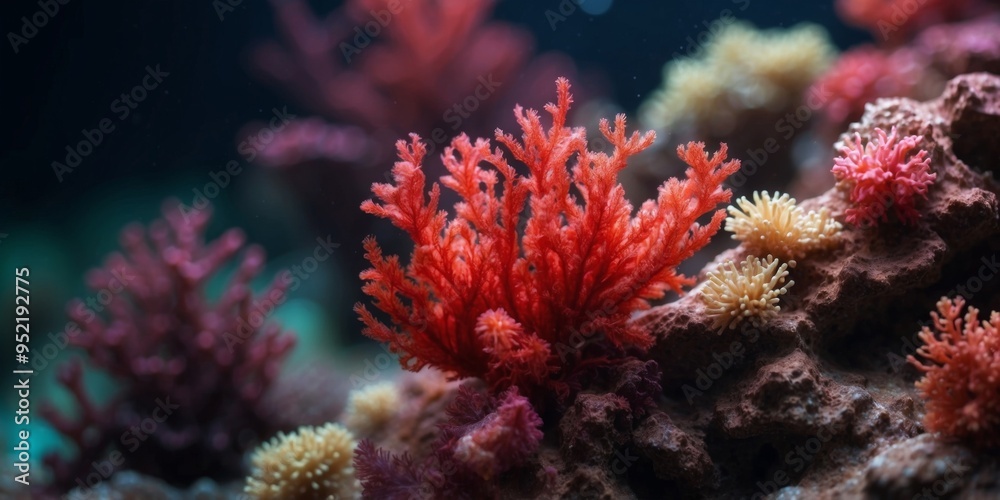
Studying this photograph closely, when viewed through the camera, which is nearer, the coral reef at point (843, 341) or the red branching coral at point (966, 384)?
the red branching coral at point (966, 384)

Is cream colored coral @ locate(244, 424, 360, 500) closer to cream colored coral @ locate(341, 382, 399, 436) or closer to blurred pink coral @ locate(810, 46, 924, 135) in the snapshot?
cream colored coral @ locate(341, 382, 399, 436)

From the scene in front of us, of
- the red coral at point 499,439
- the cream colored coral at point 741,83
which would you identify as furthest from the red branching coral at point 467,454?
the cream colored coral at point 741,83

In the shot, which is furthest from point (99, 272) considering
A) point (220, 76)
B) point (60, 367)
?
point (220, 76)

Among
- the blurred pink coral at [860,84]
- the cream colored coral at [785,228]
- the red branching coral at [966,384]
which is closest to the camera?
the red branching coral at [966,384]

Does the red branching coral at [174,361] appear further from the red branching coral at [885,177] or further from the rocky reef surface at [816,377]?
the red branching coral at [885,177]

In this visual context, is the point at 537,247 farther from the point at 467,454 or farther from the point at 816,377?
the point at 816,377

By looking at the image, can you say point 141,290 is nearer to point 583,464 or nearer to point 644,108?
point 583,464
